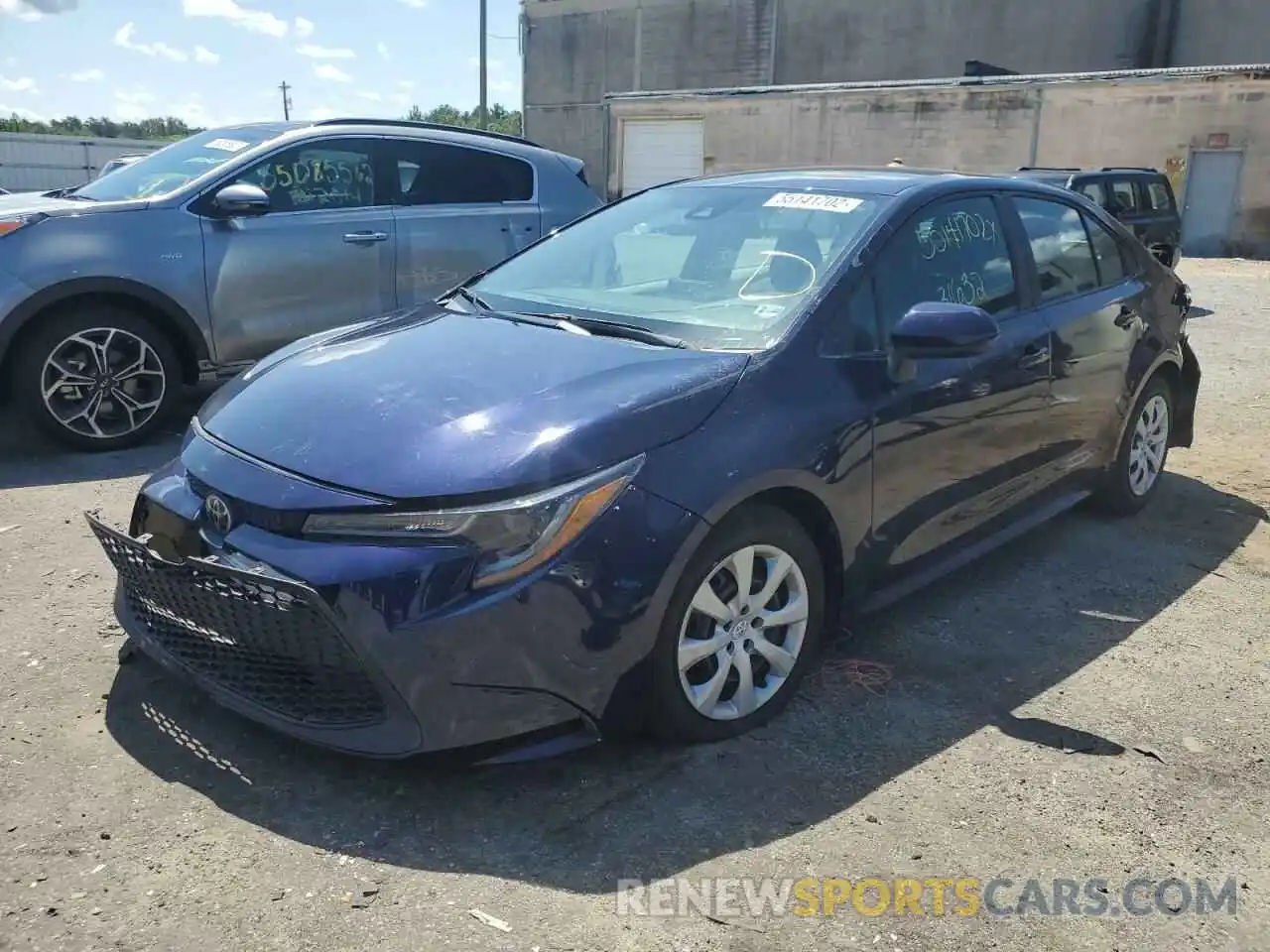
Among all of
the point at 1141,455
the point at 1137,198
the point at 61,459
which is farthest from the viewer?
the point at 1137,198

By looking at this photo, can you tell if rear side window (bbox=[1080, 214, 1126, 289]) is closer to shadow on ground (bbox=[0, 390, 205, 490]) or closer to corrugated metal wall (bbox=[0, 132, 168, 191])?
shadow on ground (bbox=[0, 390, 205, 490])

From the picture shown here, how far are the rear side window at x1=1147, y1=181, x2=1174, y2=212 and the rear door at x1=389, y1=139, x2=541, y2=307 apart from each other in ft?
34.7

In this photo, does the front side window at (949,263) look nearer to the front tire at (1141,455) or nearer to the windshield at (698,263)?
the windshield at (698,263)

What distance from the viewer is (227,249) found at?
5.94 m

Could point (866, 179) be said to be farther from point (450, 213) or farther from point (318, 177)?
point (318, 177)

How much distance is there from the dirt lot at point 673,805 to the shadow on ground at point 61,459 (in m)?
1.40

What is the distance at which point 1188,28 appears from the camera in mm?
29391

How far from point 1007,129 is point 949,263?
81.3ft

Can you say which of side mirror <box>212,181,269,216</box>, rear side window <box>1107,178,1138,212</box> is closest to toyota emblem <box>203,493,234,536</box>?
side mirror <box>212,181,269,216</box>

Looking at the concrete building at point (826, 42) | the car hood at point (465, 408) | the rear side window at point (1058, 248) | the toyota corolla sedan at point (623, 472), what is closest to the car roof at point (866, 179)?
the toyota corolla sedan at point (623, 472)

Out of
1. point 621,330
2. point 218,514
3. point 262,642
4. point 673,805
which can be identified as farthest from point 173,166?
point 673,805

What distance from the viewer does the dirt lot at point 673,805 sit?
2373 millimetres

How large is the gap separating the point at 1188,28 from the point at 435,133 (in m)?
29.4

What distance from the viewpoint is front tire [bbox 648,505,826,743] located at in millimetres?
2871
